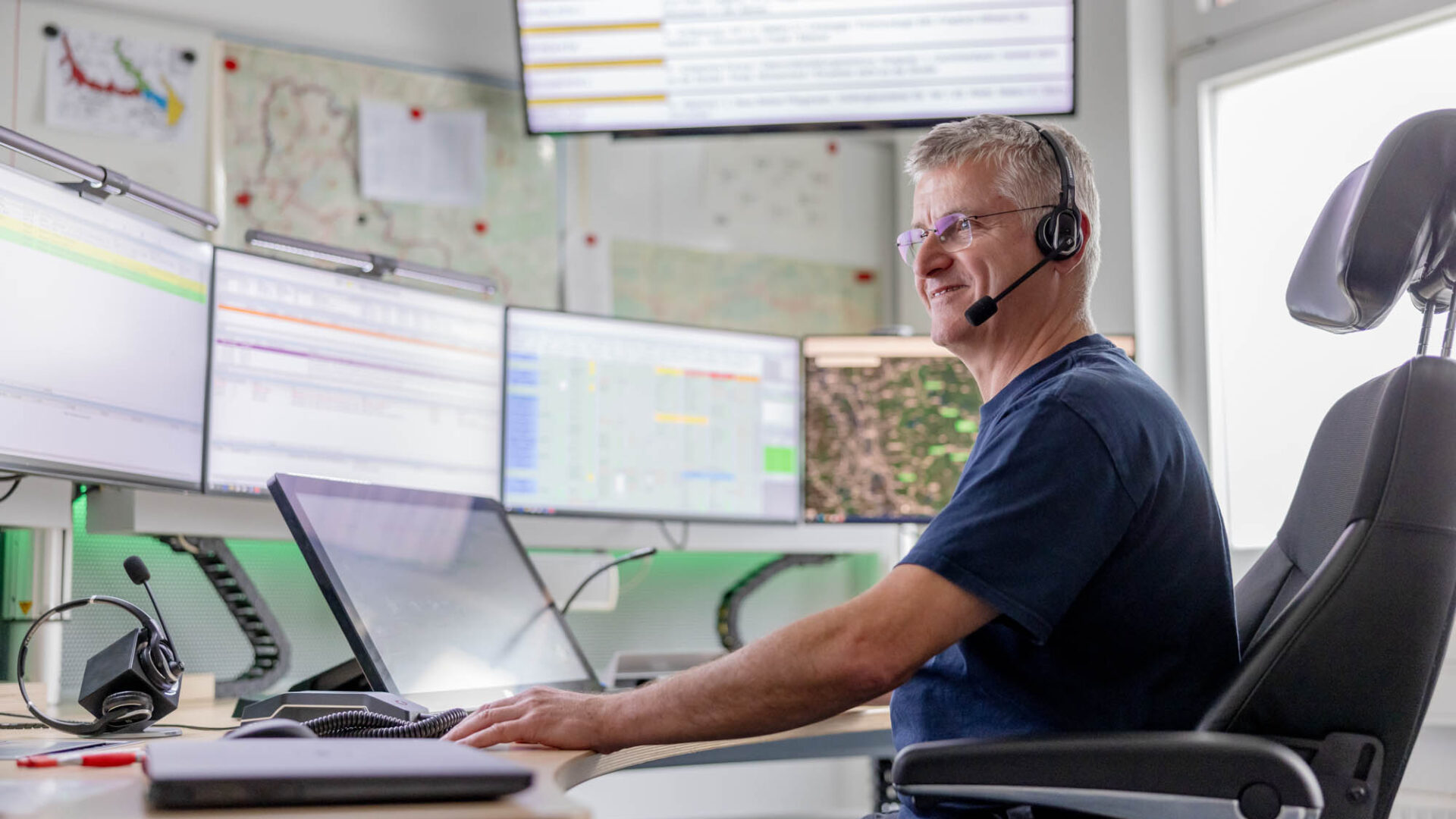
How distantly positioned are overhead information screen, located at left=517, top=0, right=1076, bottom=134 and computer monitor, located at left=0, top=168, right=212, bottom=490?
3.10 feet

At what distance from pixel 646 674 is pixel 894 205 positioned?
148 centimetres

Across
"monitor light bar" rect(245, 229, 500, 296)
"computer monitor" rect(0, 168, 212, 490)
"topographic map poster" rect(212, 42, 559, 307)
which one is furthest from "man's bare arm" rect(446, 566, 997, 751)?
"topographic map poster" rect(212, 42, 559, 307)

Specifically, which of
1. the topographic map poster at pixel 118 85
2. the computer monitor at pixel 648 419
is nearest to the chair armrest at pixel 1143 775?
the computer monitor at pixel 648 419

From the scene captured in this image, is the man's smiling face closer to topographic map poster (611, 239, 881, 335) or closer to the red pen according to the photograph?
the red pen

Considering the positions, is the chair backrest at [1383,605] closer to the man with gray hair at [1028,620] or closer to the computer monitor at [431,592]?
the man with gray hair at [1028,620]

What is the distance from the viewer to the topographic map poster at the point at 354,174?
7.30 ft

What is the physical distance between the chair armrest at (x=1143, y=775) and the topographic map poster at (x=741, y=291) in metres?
1.67

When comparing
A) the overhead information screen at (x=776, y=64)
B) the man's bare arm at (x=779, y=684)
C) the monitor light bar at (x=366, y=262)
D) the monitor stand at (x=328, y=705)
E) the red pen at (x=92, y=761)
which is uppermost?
the overhead information screen at (x=776, y=64)

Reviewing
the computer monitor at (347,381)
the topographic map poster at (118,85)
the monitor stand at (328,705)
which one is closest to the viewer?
the monitor stand at (328,705)

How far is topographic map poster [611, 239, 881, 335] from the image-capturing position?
2.58 m

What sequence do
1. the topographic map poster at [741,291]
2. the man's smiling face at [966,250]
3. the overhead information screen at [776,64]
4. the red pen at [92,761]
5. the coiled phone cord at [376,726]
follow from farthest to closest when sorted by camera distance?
the topographic map poster at [741,291], the overhead information screen at [776,64], the man's smiling face at [966,250], the coiled phone cord at [376,726], the red pen at [92,761]

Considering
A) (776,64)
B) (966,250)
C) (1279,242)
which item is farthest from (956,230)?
(1279,242)

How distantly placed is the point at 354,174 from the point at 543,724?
155 cm

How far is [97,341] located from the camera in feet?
4.98
